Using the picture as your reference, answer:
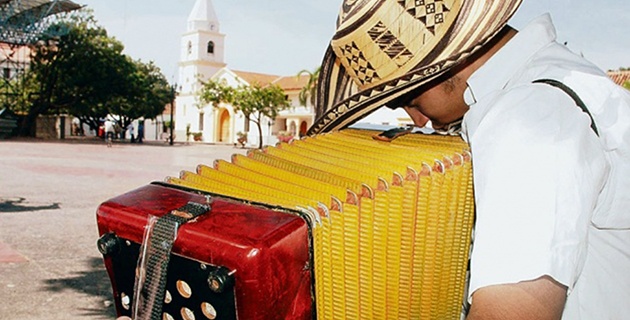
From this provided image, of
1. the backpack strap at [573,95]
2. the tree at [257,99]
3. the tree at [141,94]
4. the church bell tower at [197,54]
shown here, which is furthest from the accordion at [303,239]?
the church bell tower at [197,54]

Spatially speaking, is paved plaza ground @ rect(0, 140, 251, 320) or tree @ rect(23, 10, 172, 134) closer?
paved plaza ground @ rect(0, 140, 251, 320)

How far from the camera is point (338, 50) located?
1.19 metres

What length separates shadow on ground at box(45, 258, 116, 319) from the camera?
4516 mm

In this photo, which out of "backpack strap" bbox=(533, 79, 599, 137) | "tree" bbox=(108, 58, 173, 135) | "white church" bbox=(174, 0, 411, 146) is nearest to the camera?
"backpack strap" bbox=(533, 79, 599, 137)

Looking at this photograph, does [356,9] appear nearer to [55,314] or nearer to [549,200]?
[549,200]

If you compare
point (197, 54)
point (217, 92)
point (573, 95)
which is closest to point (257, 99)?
point (217, 92)

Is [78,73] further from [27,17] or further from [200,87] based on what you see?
[200,87]

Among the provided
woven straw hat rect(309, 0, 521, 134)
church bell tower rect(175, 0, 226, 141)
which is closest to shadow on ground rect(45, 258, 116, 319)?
woven straw hat rect(309, 0, 521, 134)

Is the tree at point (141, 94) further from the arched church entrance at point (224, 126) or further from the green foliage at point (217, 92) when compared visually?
the arched church entrance at point (224, 126)

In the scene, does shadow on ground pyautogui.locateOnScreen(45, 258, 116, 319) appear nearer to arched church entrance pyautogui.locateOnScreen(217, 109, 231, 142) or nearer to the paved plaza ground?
the paved plaza ground

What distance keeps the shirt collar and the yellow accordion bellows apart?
0.17m

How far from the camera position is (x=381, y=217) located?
3.55 ft

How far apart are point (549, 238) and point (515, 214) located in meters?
0.05

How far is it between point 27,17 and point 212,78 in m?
26.2
